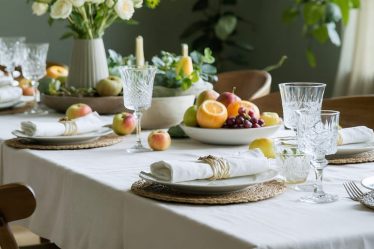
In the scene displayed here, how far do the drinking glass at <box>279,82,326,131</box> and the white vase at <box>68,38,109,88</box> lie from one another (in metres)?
1.14

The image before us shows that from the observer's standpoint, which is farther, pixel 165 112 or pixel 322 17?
pixel 322 17

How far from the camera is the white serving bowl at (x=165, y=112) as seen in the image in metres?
2.54

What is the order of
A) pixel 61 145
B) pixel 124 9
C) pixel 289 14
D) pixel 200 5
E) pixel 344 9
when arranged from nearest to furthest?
pixel 61 145 < pixel 124 9 < pixel 344 9 < pixel 289 14 < pixel 200 5

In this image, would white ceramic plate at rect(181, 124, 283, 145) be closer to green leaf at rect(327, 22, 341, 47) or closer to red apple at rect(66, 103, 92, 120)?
red apple at rect(66, 103, 92, 120)

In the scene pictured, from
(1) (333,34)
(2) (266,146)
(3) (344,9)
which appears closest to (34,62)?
(2) (266,146)

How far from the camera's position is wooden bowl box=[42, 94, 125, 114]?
2.83 meters

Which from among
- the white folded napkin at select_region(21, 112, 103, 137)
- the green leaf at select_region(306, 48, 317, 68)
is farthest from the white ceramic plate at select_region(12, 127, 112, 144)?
the green leaf at select_region(306, 48, 317, 68)

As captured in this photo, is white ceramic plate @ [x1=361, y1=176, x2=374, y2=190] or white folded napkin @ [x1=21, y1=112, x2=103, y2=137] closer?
white ceramic plate @ [x1=361, y1=176, x2=374, y2=190]

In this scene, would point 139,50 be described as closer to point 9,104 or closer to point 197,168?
point 9,104

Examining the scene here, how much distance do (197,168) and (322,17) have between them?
371cm

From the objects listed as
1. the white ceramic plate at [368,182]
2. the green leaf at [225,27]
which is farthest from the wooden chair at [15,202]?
the green leaf at [225,27]

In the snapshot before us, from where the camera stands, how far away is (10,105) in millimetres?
3020

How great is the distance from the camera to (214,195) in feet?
5.26

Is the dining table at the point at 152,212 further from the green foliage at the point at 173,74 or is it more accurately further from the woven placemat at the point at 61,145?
the green foliage at the point at 173,74
